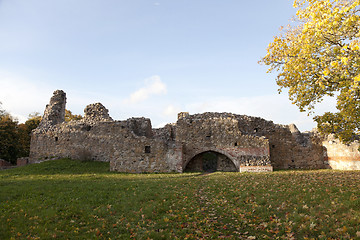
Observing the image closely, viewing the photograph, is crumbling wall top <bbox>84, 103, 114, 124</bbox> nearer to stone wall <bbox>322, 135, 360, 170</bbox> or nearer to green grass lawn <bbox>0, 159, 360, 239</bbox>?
green grass lawn <bbox>0, 159, 360, 239</bbox>

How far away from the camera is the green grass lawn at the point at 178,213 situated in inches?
273

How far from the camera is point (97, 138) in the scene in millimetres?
26359

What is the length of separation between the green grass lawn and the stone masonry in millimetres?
8917

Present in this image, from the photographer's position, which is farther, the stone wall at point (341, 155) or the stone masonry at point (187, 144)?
the stone wall at point (341, 155)

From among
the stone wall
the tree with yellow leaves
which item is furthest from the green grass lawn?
the stone wall

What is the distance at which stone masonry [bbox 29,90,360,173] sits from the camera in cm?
2156

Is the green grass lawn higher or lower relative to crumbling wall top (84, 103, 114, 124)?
lower

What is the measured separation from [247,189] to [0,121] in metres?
32.1

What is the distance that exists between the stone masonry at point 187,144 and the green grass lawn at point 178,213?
892cm

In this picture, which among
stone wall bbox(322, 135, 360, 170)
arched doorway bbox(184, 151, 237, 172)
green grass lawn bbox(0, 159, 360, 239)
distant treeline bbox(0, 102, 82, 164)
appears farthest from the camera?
distant treeline bbox(0, 102, 82, 164)

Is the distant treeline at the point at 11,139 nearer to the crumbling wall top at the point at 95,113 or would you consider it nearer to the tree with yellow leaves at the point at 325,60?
the crumbling wall top at the point at 95,113

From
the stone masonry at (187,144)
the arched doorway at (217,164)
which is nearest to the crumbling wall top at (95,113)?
the stone masonry at (187,144)

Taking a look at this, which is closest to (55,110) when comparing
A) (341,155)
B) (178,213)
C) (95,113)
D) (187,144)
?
(95,113)

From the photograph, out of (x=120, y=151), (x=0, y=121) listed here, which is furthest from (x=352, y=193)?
(x=0, y=121)
